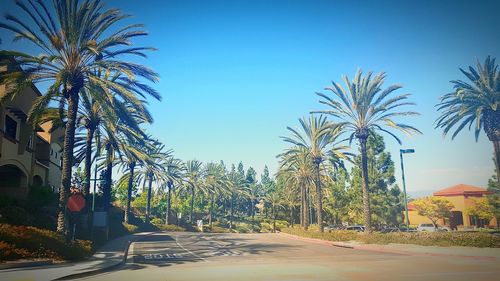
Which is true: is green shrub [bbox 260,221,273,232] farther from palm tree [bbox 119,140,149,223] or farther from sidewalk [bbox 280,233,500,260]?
sidewalk [bbox 280,233,500,260]

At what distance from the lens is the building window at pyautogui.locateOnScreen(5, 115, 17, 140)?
80.6 ft

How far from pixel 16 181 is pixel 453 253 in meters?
31.2

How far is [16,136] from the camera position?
25.7m

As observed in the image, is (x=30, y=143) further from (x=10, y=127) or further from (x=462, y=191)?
(x=462, y=191)

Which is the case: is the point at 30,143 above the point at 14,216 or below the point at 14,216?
above

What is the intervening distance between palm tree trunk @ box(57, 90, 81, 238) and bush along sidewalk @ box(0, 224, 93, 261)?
106 cm

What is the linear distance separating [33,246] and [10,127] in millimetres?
13433

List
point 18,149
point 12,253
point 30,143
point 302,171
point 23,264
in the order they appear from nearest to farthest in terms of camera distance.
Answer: point 23,264
point 12,253
point 18,149
point 30,143
point 302,171

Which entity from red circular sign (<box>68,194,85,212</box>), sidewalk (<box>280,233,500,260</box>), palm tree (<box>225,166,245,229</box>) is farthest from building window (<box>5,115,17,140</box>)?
palm tree (<box>225,166,245,229</box>)

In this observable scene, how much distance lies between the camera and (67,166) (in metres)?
19.3

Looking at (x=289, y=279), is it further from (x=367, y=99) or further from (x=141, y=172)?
(x=141, y=172)

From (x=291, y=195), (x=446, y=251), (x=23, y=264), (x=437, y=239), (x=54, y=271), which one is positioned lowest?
(x=446, y=251)

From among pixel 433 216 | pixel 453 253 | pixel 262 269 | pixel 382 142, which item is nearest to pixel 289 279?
pixel 262 269

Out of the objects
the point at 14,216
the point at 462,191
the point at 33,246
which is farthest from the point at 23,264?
the point at 462,191
